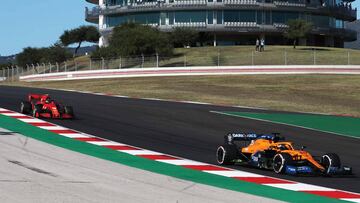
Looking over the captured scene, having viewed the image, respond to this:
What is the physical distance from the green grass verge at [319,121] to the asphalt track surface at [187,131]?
2.92 ft

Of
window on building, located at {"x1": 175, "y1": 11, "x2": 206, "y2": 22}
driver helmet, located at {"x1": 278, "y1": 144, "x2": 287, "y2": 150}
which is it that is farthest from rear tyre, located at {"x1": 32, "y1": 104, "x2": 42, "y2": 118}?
window on building, located at {"x1": 175, "y1": 11, "x2": 206, "y2": 22}

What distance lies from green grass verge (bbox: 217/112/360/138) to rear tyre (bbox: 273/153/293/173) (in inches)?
314

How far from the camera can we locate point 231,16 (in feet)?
292

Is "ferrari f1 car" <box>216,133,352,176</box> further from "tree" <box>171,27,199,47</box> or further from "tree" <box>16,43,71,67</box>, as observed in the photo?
"tree" <box>16,43,71,67</box>

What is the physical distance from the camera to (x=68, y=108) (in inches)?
752

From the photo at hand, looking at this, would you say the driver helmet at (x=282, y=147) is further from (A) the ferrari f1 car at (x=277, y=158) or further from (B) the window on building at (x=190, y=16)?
(B) the window on building at (x=190, y=16)

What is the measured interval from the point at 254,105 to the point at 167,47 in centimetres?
4275

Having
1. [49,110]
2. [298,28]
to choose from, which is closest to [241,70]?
[298,28]

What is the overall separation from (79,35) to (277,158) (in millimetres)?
109443

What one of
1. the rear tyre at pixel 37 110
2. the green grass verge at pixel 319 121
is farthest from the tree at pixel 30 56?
the rear tyre at pixel 37 110

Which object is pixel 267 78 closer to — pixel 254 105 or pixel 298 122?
pixel 254 105

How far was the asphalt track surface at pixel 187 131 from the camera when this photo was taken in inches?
509

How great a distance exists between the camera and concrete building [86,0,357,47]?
8881cm

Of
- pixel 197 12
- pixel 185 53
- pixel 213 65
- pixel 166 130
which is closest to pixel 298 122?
pixel 166 130
